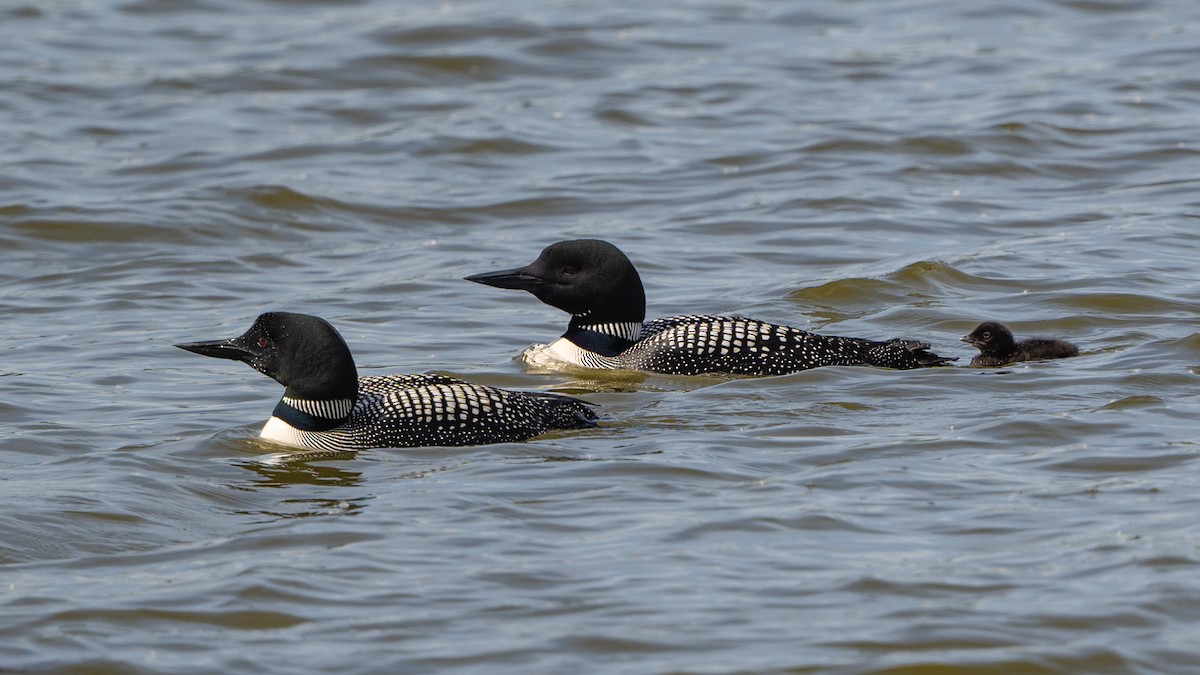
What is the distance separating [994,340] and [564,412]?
6.74 ft

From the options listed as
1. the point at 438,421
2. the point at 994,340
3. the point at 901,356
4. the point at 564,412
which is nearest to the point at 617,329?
the point at 901,356

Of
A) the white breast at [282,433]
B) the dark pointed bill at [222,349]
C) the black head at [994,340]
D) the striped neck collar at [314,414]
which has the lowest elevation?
the white breast at [282,433]

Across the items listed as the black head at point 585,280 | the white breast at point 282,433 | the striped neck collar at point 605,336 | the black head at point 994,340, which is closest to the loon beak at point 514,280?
the black head at point 585,280

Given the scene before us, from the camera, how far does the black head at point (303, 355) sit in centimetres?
682

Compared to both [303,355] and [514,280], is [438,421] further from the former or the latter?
[514,280]

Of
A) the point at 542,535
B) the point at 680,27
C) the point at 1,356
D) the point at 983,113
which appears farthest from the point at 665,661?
the point at 680,27

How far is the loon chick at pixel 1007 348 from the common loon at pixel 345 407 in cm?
211

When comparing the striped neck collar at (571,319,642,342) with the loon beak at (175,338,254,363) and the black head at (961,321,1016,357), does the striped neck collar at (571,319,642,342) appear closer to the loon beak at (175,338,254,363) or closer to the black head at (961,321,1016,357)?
the black head at (961,321,1016,357)

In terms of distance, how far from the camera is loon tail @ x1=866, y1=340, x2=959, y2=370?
26.0ft

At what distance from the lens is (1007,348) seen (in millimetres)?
8000

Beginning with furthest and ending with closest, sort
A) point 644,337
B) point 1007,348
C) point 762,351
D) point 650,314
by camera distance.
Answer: point 650,314
point 644,337
point 1007,348
point 762,351

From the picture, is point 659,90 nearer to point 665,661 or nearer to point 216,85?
point 216,85

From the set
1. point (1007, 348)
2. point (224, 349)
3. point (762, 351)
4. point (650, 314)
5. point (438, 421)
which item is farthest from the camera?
point (650, 314)

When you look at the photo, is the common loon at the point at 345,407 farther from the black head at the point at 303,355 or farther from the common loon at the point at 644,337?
the common loon at the point at 644,337
